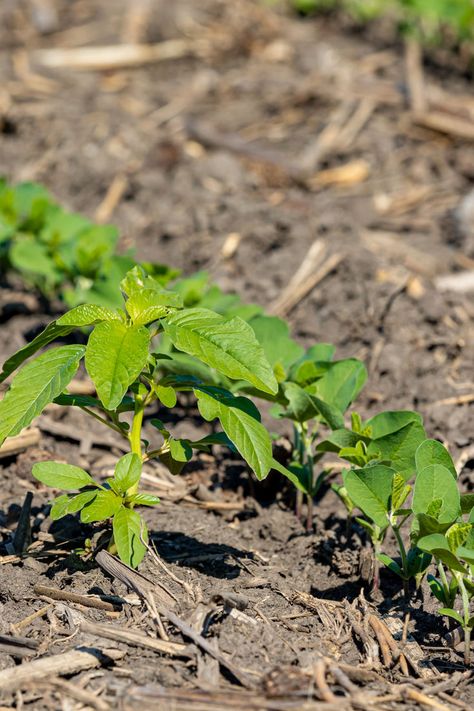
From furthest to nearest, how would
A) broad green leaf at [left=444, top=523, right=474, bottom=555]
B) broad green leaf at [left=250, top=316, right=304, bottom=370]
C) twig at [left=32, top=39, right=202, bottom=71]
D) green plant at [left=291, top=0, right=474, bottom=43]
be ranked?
twig at [left=32, top=39, right=202, bottom=71], green plant at [left=291, top=0, right=474, bottom=43], broad green leaf at [left=250, top=316, right=304, bottom=370], broad green leaf at [left=444, top=523, right=474, bottom=555]

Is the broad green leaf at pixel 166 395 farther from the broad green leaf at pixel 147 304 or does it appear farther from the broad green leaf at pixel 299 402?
the broad green leaf at pixel 299 402

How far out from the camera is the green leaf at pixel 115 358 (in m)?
2.29

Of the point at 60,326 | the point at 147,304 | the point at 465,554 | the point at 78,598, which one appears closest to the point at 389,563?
the point at 465,554

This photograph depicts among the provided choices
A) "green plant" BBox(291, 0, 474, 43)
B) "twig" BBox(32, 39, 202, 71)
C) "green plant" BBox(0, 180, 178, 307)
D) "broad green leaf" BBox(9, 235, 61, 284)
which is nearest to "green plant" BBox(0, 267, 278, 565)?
"green plant" BBox(0, 180, 178, 307)

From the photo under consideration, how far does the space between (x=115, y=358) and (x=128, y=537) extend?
50 cm

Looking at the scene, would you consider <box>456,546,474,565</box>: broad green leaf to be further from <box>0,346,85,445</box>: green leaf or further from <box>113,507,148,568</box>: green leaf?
<box>0,346,85,445</box>: green leaf

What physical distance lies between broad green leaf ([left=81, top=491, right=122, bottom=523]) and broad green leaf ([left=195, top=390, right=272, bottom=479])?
0.36 meters

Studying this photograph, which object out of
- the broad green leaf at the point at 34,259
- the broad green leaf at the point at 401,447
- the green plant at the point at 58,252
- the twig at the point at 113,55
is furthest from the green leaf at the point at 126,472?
the twig at the point at 113,55

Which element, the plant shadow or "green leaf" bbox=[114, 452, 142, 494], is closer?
"green leaf" bbox=[114, 452, 142, 494]

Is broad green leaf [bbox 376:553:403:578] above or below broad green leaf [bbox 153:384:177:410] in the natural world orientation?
below

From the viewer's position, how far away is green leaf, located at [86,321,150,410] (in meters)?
2.29

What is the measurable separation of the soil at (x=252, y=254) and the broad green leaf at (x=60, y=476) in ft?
1.04

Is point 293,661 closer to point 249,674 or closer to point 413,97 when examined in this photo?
point 249,674

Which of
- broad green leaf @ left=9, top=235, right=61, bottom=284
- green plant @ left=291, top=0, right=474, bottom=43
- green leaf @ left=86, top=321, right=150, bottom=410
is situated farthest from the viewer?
green plant @ left=291, top=0, right=474, bottom=43
